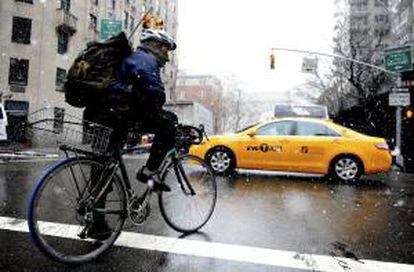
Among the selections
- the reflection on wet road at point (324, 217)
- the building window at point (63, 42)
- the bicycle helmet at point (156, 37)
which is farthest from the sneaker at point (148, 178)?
the building window at point (63, 42)

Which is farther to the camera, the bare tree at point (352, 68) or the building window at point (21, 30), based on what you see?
the bare tree at point (352, 68)

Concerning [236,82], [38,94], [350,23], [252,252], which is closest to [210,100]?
[236,82]

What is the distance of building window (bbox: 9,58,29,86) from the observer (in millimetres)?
30234

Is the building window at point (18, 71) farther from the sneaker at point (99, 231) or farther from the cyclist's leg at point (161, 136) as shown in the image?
the sneaker at point (99, 231)

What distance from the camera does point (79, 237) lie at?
3.54 metres

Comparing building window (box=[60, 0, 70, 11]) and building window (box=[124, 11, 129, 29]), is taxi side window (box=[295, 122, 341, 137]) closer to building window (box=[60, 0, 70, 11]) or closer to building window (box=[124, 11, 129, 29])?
building window (box=[60, 0, 70, 11])

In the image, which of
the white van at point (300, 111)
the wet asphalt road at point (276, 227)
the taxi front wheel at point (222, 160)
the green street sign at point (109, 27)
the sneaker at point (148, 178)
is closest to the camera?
the wet asphalt road at point (276, 227)

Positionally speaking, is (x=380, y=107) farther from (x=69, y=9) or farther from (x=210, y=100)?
(x=210, y=100)

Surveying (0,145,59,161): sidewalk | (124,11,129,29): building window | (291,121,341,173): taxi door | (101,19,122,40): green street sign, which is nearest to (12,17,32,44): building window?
(124,11,129,29): building window

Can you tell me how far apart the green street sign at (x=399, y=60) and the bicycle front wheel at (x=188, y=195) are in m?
13.8

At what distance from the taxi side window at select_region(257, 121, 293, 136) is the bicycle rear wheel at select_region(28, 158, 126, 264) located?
23.8 ft

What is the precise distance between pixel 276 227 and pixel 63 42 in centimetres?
3289

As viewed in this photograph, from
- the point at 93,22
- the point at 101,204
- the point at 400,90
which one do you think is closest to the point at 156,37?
the point at 101,204

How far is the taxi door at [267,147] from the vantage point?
1012 centimetres
